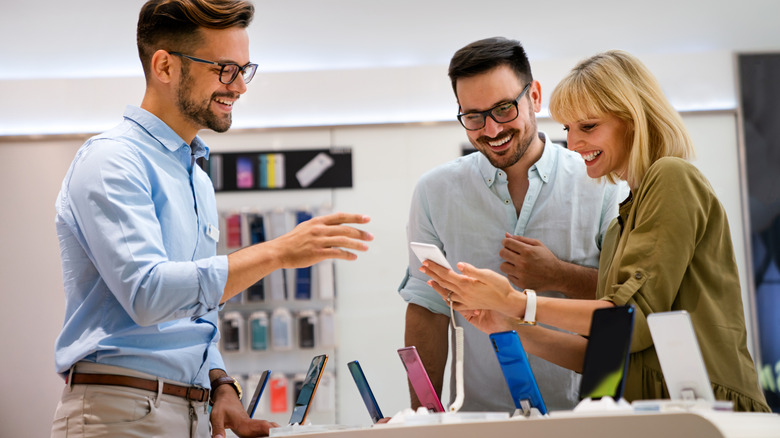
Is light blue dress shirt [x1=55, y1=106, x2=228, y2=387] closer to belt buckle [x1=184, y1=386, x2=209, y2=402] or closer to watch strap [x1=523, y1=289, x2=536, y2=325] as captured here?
belt buckle [x1=184, y1=386, x2=209, y2=402]

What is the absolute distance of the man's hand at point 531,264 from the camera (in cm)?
234

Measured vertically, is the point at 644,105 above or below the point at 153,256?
above

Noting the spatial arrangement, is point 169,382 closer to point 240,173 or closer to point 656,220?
point 656,220

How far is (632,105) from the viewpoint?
1979 mm

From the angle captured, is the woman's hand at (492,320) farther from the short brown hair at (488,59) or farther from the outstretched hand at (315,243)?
the short brown hair at (488,59)

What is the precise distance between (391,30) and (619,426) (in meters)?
4.30

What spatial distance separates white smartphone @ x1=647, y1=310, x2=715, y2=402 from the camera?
53.7 inches

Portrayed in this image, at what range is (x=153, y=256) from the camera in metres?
1.68

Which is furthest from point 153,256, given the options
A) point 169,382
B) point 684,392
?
point 684,392

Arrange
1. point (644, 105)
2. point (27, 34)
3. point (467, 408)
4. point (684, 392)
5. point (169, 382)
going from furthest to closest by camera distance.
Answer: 1. point (27, 34)
2. point (467, 408)
3. point (644, 105)
4. point (169, 382)
5. point (684, 392)

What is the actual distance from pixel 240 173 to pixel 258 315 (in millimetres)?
1074

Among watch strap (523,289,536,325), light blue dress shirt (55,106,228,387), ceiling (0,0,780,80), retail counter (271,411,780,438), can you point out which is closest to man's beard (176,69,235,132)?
light blue dress shirt (55,106,228,387)

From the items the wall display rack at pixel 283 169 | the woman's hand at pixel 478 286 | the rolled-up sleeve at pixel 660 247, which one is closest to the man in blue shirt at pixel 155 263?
the woman's hand at pixel 478 286

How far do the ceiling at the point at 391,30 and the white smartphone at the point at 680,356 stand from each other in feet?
12.6
